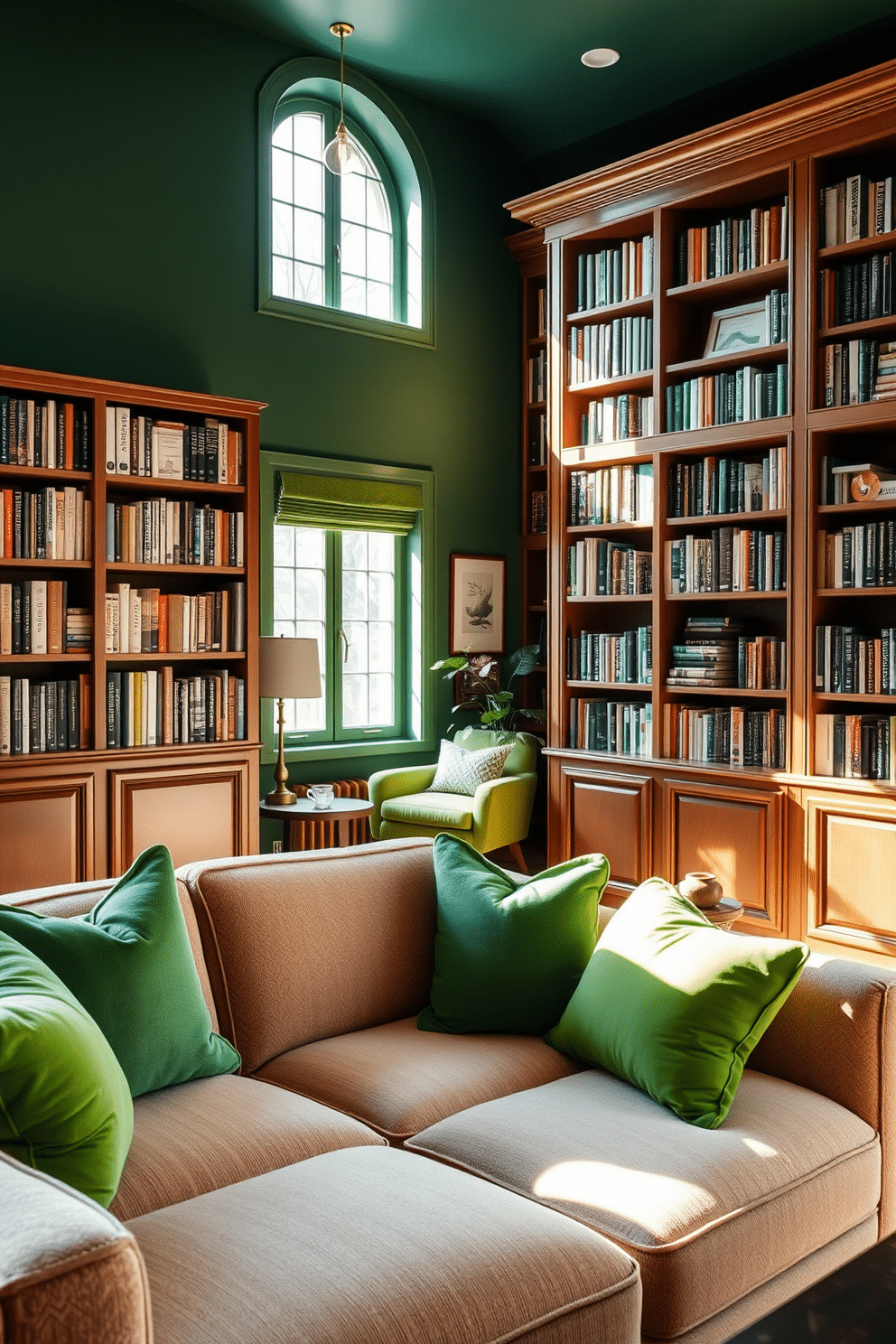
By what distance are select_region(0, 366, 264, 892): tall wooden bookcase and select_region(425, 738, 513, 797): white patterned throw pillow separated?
1.09 m

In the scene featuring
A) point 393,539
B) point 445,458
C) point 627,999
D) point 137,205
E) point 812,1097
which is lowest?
point 812,1097

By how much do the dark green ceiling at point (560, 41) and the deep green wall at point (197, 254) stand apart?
29 cm

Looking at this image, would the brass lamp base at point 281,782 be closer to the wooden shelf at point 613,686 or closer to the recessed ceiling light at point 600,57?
the wooden shelf at point 613,686

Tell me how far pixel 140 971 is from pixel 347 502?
4075 mm

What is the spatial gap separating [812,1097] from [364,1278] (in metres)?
1.06

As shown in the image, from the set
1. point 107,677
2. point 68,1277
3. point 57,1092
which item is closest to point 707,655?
point 107,677

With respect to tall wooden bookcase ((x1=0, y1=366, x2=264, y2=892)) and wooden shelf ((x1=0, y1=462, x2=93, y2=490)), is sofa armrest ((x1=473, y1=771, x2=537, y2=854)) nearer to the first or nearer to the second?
tall wooden bookcase ((x1=0, y1=366, x2=264, y2=892))

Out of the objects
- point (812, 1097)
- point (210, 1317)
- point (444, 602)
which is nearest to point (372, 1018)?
point (812, 1097)

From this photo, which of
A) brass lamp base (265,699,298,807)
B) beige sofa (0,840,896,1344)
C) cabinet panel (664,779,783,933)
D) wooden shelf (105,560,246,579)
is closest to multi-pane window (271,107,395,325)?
wooden shelf (105,560,246,579)

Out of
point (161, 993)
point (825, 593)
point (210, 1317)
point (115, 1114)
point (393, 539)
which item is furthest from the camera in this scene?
point (393, 539)

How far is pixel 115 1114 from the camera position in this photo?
1630 mm

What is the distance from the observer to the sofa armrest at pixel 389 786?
5594mm

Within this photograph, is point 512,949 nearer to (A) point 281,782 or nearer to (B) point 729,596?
(B) point 729,596

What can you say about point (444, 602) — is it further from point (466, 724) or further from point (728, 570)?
point (728, 570)
